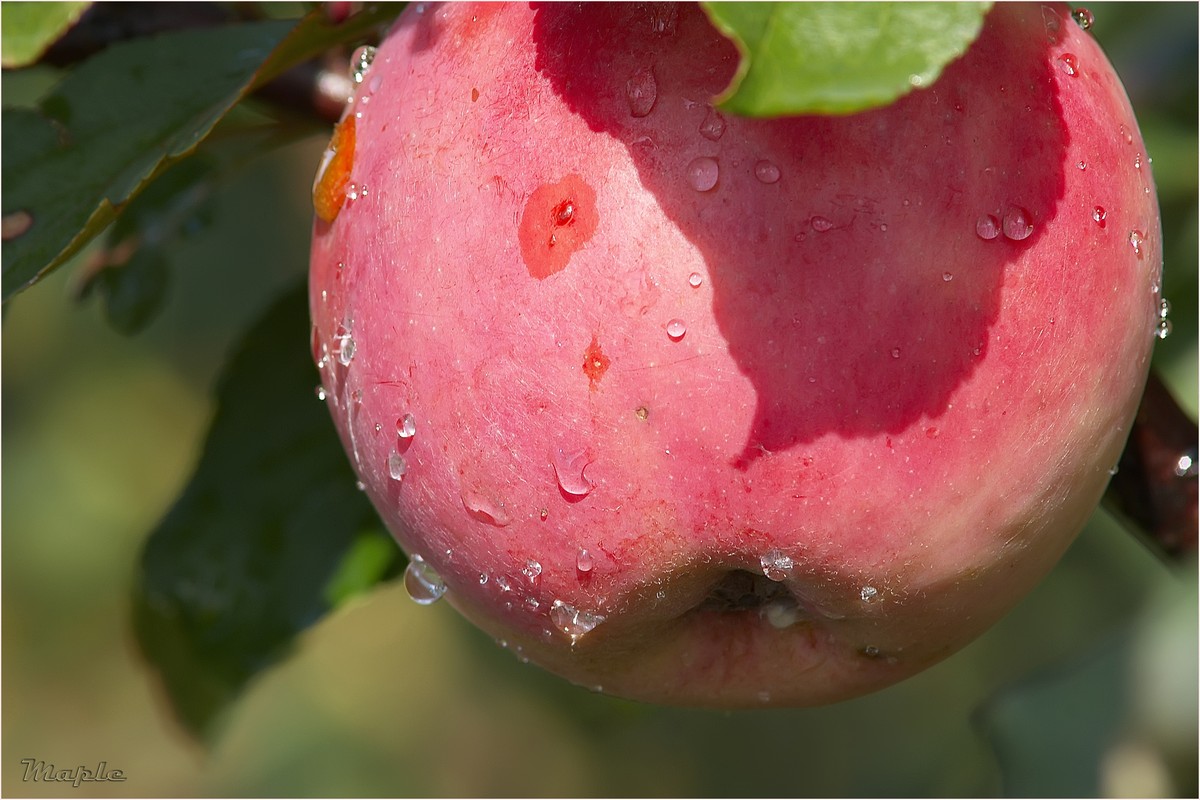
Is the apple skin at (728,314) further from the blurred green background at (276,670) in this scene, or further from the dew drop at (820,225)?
the blurred green background at (276,670)

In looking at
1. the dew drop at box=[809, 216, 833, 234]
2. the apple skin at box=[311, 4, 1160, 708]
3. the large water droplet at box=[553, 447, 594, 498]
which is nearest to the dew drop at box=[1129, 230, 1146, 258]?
the apple skin at box=[311, 4, 1160, 708]

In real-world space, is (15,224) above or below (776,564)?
above

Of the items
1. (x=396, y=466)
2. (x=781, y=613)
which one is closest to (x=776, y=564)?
(x=781, y=613)

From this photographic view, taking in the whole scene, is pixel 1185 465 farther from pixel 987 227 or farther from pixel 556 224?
pixel 556 224

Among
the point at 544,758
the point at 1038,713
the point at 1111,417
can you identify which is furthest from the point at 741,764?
the point at 1111,417

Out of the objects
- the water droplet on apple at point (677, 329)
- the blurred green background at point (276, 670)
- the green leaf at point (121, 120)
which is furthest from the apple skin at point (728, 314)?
the blurred green background at point (276, 670)
